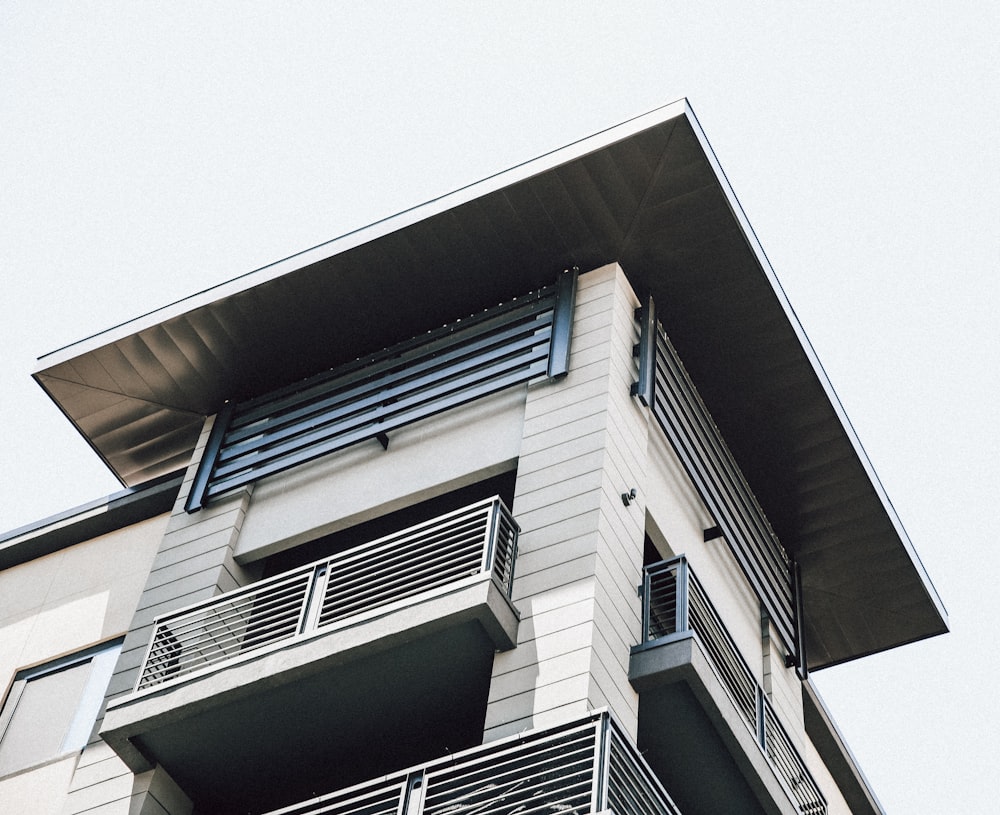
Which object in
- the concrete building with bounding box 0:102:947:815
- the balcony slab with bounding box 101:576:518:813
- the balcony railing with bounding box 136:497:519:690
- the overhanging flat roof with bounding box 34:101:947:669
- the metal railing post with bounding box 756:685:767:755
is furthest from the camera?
the overhanging flat roof with bounding box 34:101:947:669

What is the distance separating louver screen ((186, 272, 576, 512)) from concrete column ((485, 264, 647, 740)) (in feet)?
1.52

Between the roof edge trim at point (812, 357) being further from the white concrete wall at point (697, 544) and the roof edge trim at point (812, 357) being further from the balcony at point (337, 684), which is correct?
the balcony at point (337, 684)

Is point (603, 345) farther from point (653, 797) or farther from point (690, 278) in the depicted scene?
point (653, 797)

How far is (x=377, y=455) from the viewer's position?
16984mm

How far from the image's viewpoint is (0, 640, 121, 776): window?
16.8 metres

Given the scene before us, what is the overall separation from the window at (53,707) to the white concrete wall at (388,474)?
233cm

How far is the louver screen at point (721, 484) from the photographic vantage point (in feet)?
57.0

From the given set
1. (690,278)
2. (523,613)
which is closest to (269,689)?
(523,613)

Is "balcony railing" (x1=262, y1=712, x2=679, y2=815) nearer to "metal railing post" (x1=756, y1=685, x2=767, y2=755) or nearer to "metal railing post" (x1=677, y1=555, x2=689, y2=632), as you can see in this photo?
"metal railing post" (x1=677, y1=555, x2=689, y2=632)

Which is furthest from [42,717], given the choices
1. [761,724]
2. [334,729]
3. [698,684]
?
[761,724]

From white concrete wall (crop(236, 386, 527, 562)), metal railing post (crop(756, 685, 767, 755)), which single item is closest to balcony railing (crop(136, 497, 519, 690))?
white concrete wall (crop(236, 386, 527, 562))

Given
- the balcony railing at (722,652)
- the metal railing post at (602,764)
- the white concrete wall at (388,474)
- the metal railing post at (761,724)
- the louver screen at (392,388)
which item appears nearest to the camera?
the metal railing post at (602,764)

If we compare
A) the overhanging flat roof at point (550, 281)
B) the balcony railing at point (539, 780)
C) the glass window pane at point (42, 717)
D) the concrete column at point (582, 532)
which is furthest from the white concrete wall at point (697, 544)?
the glass window pane at point (42, 717)

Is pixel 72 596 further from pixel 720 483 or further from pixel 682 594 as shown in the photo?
pixel 682 594
